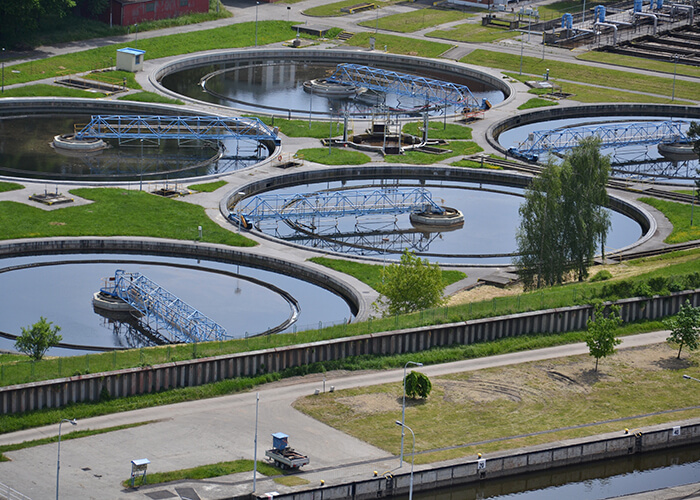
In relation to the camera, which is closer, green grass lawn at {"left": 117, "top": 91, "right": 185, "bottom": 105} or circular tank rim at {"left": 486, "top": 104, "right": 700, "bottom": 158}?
green grass lawn at {"left": 117, "top": 91, "right": 185, "bottom": 105}

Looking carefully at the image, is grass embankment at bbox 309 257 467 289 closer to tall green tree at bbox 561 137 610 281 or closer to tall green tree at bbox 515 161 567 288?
tall green tree at bbox 515 161 567 288

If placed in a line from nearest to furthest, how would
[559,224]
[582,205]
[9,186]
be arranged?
[559,224]
[582,205]
[9,186]

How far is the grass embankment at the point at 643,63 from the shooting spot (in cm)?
19050

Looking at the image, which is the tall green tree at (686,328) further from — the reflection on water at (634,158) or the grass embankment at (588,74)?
the grass embankment at (588,74)

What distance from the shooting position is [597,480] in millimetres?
Result: 78250

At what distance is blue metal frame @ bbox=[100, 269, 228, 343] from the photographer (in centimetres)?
9550

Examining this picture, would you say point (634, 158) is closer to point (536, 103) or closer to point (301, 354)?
point (536, 103)

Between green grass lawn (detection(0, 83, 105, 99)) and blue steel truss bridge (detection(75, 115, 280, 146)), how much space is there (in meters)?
6.30

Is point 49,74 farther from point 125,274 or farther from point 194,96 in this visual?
point 125,274

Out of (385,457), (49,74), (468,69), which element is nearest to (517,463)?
(385,457)

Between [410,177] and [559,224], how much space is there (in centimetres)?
3852

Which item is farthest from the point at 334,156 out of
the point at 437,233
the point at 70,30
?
the point at 70,30

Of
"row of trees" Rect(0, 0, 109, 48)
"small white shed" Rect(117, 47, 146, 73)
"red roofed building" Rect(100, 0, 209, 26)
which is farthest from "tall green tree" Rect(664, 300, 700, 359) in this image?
"red roofed building" Rect(100, 0, 209, 26)

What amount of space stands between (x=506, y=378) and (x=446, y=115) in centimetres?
8340
